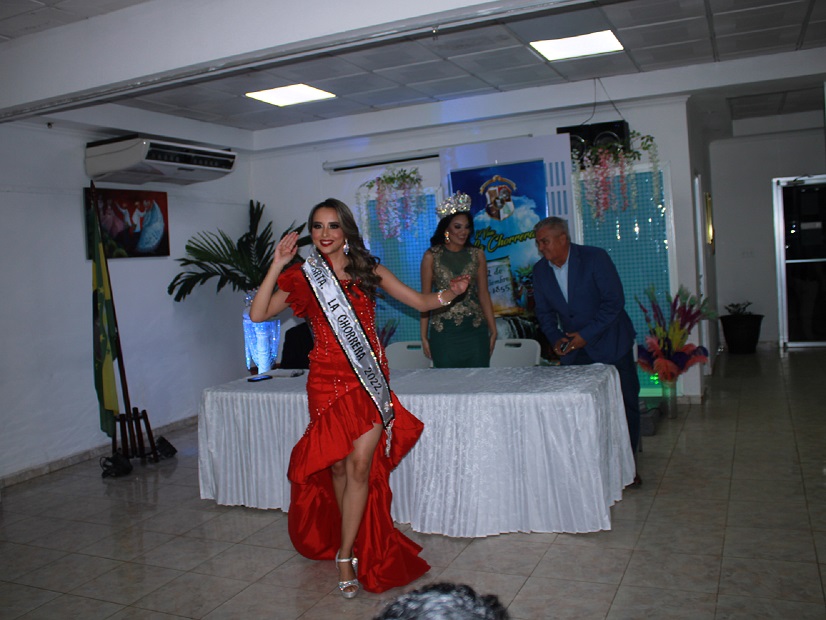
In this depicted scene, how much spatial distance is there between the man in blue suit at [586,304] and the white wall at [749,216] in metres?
6.87

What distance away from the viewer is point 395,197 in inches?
308

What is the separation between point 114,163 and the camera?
20.2 ft

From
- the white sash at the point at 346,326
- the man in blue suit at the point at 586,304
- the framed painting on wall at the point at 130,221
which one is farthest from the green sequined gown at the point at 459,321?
the framed painting on wall at the point at 130,221

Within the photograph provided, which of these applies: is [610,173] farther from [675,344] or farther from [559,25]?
[559,25]

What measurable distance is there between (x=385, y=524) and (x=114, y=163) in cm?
408

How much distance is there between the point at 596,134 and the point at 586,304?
3.05 metres

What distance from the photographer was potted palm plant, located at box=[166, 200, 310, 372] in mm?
6703

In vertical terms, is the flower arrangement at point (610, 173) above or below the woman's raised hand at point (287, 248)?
above

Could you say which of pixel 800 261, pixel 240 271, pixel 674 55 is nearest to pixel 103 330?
pixel 240 271

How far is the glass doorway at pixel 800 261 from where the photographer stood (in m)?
10.1

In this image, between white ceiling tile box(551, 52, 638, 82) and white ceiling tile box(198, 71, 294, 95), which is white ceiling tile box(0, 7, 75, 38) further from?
white ceiling tile box(551, 52, 638, 82)

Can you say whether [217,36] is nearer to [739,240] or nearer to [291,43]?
[291,43]

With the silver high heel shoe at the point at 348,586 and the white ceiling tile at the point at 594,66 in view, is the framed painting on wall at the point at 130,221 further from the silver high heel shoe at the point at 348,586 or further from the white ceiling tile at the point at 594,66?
the silver high heel shoe at the point at 348,586

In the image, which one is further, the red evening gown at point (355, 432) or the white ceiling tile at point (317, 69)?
the white ceiling tile at point (317, 69)
